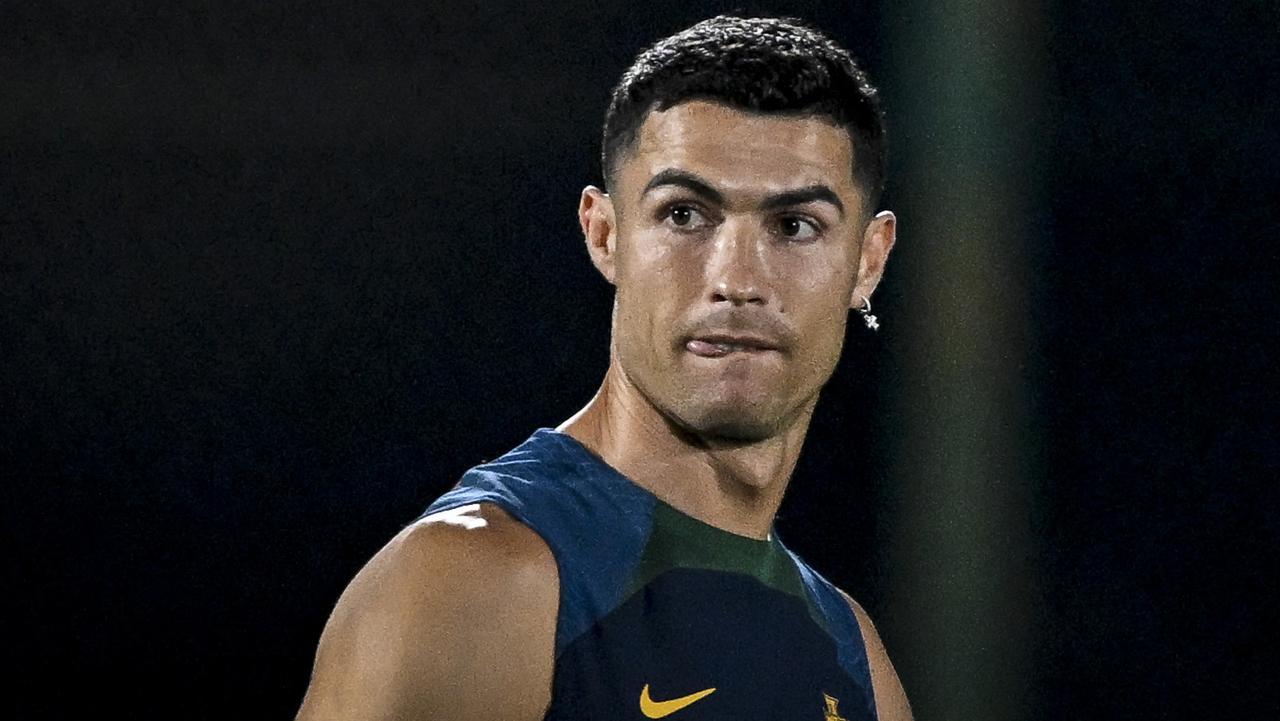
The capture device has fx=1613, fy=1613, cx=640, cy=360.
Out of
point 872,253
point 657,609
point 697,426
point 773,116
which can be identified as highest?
point 773,116

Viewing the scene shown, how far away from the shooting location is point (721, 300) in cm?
108

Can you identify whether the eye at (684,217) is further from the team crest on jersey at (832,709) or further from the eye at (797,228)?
the team crest on jersey at (832,709)

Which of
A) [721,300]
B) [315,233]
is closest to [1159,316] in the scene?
[315,233]

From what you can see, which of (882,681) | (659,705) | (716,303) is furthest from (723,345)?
(882,681)

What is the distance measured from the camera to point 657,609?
105 cm

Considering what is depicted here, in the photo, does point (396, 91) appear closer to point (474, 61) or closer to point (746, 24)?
point (474, 61)

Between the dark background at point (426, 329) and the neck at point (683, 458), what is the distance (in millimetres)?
989

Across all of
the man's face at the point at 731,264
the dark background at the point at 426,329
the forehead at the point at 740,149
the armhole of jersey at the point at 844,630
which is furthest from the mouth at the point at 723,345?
the dark background at the point at 426,329

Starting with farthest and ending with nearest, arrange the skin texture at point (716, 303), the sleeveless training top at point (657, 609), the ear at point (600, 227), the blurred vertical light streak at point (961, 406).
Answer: the blurred vertical light streak at point (961, 406) → the ear at point (600, 227) → the skin texture at point (716, 303) → the sleeveless training top at point (657, 609)

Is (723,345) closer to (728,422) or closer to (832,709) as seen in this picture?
(728,422)

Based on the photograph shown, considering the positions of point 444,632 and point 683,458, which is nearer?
point 444,632

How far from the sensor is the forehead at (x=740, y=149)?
1100mm

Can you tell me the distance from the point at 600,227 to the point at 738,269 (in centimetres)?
16

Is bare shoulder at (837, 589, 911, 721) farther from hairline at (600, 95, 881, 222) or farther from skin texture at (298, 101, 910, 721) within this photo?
hairline at (600, 95, 881, 222)
